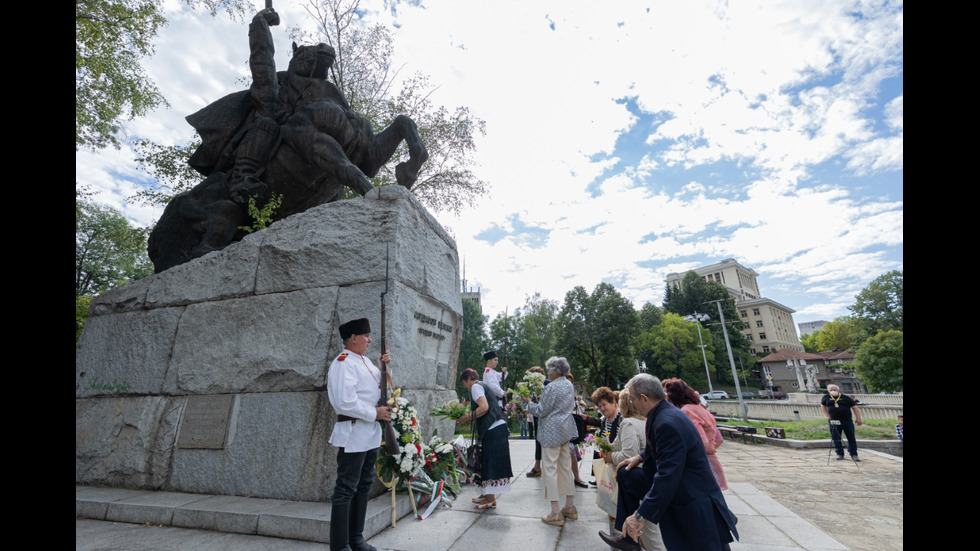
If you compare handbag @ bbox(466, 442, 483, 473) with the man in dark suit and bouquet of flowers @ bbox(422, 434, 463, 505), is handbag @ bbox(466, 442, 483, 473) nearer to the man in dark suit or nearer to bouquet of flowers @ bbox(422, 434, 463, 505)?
bouquet of flowers @ bbox(422, 434, 463, 505)

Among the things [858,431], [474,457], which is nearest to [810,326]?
[858,431]

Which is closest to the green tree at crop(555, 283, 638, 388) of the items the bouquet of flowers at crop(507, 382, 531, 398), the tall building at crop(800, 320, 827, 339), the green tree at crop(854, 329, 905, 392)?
the green tree at crop(854, 329, 905, 392)

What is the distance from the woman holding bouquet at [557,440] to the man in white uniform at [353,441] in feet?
5.77

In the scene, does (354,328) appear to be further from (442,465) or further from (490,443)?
(490,443)

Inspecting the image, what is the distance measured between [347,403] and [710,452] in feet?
11.7

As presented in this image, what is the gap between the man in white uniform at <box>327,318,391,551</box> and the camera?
299 cm

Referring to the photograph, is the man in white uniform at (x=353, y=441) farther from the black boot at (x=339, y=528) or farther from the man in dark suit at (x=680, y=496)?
the man in dark suit at (x=680, y=496)

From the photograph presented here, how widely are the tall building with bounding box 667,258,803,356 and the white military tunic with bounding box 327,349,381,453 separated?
234ft

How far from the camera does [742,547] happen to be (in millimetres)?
3572

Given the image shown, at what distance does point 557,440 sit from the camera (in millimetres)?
4285

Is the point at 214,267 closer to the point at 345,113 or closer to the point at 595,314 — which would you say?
the point at 345,113

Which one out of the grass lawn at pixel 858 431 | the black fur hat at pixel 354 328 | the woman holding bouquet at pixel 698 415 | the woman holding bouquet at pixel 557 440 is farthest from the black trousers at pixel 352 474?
the grass lawn at pixel 858 431
